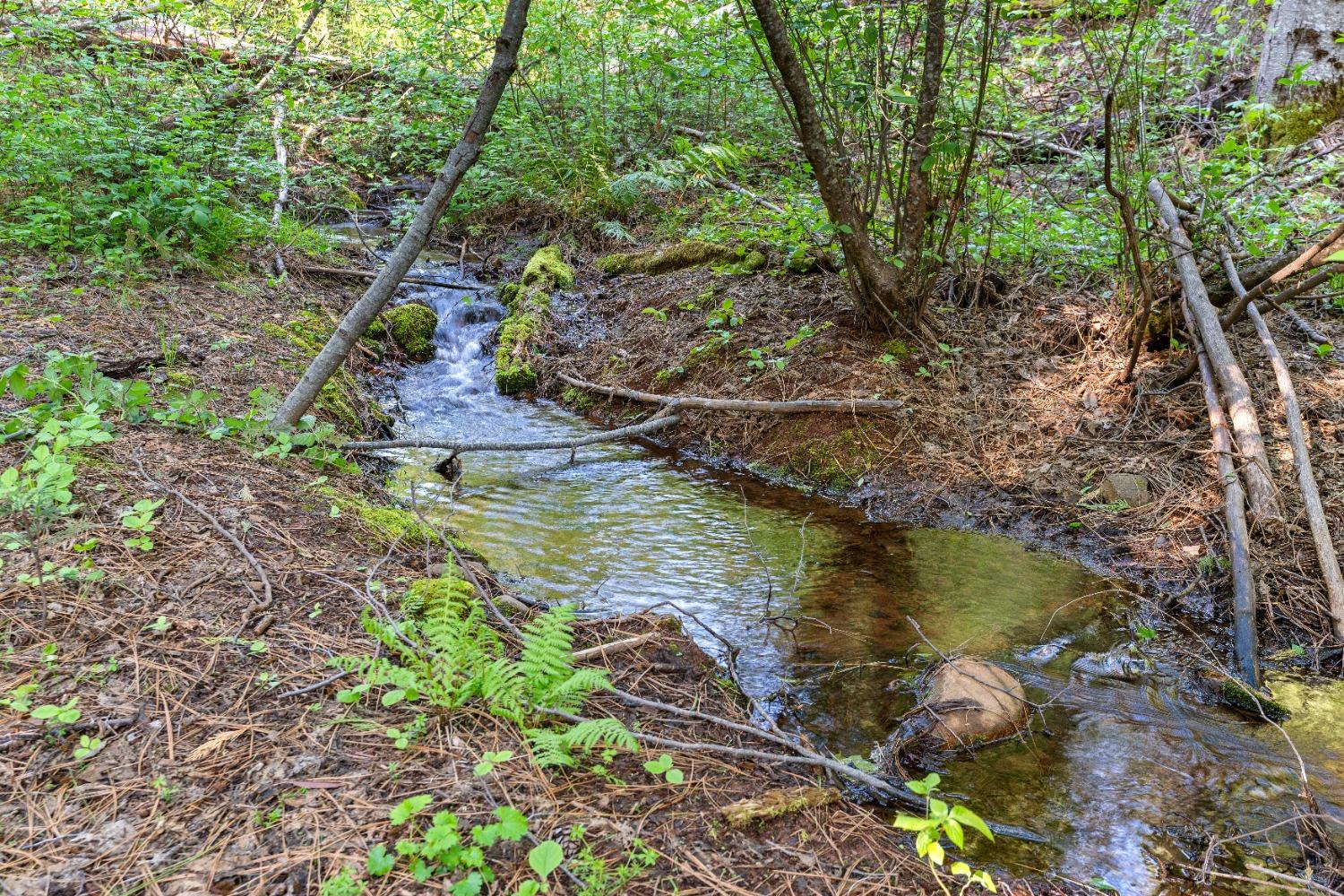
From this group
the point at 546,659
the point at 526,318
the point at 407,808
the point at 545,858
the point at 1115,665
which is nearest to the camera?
the point at 545,858

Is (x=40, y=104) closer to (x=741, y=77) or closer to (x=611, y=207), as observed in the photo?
(x=611, y=207)

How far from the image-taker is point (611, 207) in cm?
1177

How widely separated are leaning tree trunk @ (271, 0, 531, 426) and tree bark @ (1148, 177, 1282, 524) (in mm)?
4762

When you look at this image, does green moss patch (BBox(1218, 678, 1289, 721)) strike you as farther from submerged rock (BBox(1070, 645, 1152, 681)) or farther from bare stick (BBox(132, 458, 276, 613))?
bare stick (BBox(132, 458, 276, 613))

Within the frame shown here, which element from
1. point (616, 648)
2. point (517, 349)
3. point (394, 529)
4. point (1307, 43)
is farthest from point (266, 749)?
point (1307, 43)

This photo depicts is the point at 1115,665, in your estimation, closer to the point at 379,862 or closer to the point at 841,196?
the point at 379,862

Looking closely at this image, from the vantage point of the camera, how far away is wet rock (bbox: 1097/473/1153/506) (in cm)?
520

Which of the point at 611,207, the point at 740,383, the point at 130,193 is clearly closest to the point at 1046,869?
the point at 740,383

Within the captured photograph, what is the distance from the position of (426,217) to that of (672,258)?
6206mm

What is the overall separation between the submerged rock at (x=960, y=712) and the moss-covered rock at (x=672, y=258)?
6.47 m

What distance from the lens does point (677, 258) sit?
9.94 m

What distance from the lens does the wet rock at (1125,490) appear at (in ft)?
17.0

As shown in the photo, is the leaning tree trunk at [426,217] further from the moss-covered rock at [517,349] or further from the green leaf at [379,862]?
the moss-covered rock at [517,349]

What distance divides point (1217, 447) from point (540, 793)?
488cm
